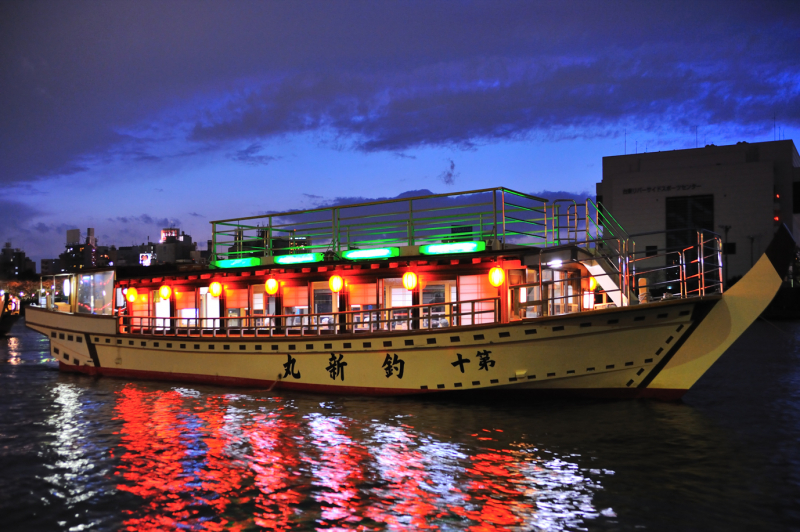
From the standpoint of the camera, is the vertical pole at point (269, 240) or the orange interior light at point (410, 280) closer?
the orange interior light at point (410, 280)

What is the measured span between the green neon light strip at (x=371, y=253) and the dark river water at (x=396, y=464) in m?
3.43

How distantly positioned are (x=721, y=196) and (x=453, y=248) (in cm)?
6606

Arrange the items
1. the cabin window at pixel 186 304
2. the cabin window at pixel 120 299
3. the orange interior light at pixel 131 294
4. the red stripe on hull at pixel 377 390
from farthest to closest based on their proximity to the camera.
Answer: the cabin window at pixel 120 299, the orange interior light at pixel 131 294, the cabin window at pixel 186 304, the red stripe on hull at pixel 377 390

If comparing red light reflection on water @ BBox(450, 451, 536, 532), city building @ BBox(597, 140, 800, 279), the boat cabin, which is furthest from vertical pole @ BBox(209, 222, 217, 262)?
city building @ BBox(597, 140, 800, 279)

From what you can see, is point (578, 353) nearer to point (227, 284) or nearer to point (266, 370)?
point (266, 370)

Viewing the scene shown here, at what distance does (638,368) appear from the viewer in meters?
12.3

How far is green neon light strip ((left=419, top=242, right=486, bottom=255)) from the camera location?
14109mm

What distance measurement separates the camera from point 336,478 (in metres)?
8.69

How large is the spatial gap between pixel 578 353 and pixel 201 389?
986 centimetres

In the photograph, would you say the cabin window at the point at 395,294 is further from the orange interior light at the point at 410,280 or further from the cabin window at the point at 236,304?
the cabin window at the point at 236,304

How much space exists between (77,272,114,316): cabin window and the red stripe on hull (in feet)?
6.24

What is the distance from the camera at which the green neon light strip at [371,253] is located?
14.9 m

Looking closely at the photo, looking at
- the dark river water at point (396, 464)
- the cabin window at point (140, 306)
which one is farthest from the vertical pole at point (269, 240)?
the cabin window at point (140, 306)

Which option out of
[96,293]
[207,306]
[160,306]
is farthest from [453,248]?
[96,293]
